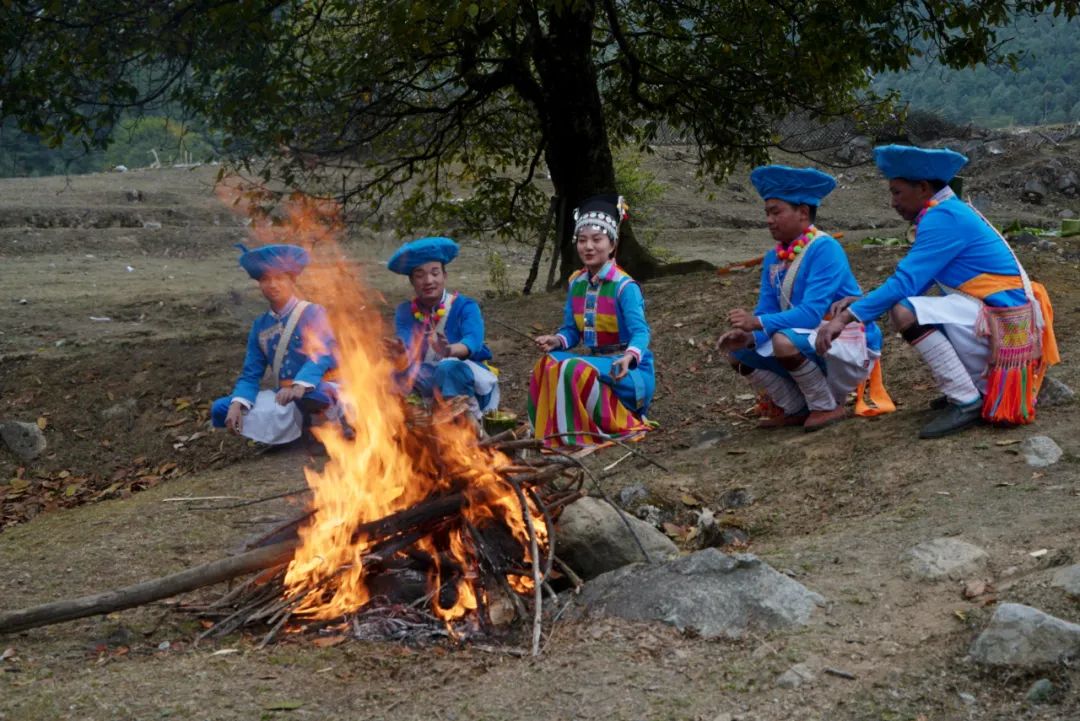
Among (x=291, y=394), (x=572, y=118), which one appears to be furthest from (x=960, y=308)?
(x=572, y=118)

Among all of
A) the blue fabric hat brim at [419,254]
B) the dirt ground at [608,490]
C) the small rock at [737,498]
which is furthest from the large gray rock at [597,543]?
the blue fabric hat brim at [419,254]

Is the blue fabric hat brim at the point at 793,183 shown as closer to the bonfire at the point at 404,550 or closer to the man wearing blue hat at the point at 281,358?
the bonfire at the point at 404,550

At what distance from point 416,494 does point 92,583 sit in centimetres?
160

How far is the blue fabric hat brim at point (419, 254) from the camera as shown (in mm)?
7039

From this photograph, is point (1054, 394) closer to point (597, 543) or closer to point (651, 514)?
point (651, 514)

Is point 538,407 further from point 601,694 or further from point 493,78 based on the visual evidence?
point 493,78

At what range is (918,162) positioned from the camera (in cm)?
622

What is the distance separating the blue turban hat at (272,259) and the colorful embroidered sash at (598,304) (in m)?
1.65

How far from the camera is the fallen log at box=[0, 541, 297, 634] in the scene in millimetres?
4488

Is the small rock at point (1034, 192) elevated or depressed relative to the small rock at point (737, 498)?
depressed

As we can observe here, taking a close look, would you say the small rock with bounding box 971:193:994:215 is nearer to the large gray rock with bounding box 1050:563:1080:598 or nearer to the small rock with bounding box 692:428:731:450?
the small rock with bounding box 692:428:731:450

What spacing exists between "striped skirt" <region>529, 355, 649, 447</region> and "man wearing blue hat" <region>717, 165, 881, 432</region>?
74 cm

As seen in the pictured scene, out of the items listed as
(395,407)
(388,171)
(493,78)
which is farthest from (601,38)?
(395,407)

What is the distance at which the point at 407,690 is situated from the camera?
376cm
